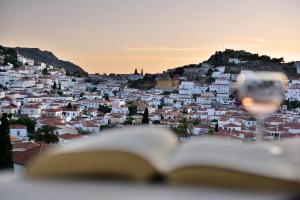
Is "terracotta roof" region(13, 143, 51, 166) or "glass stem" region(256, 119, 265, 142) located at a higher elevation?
"glass stem" region(256, 119, 265, 142)

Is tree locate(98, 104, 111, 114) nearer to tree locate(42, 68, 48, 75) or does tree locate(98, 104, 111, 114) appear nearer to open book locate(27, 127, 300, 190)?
tree locate(42, 68, 48, 75)

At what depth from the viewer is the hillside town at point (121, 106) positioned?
52.7ft

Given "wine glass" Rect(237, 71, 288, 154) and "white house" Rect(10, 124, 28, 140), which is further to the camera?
"white house" Rect(10, 124, 28, 140)

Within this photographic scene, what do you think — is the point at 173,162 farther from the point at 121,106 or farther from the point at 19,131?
the point at 121,106

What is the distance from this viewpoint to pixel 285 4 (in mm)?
23188

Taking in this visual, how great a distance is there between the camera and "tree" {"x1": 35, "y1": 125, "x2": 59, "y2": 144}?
13780 millimetres

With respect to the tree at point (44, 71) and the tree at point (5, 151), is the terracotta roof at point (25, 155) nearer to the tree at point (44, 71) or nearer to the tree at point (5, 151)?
the tree at point (5, 151)

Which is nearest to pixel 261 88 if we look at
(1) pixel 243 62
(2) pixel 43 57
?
(1) pixel 243 62

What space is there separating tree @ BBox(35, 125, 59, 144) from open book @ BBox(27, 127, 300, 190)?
1271 cm

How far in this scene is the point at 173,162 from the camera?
2.54 feet

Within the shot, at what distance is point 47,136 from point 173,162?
13.7 m

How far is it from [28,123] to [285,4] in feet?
38.9

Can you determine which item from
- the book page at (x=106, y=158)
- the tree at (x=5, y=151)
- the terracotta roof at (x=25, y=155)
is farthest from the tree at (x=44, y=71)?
the book page at (x=106, y=158)

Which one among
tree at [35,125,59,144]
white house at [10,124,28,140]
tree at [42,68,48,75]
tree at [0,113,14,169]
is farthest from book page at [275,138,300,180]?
tree at [42,68,48,75]
